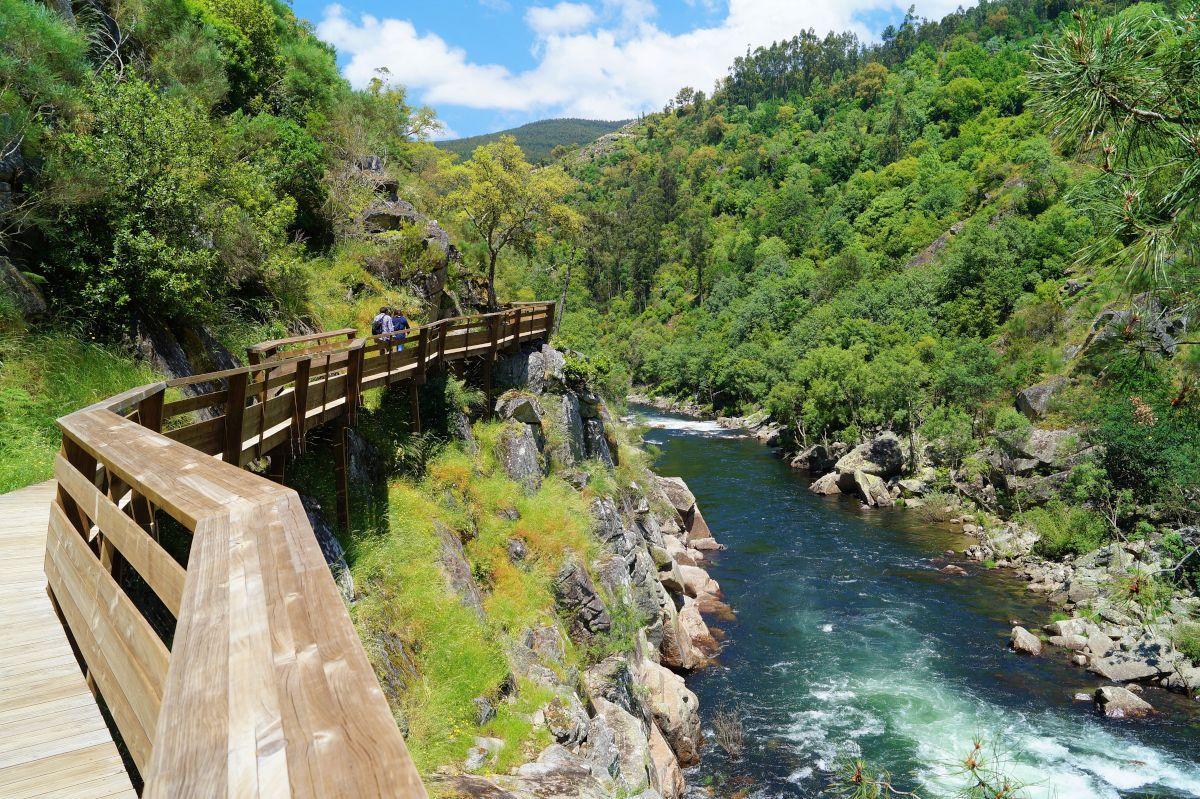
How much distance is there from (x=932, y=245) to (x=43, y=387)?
91.1 meters

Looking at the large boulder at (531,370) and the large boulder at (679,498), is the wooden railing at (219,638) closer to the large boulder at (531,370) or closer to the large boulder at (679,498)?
the large boulder at (531,370)

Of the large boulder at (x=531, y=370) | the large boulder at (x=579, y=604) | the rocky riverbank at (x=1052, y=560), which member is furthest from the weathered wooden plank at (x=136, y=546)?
the rocky riverbank at (x=1052, y=560)

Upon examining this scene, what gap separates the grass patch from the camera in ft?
29.1

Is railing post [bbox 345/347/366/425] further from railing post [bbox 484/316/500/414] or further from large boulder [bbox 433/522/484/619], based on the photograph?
railing post [bbox 484/316/500/414]

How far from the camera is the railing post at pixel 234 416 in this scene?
304 inches

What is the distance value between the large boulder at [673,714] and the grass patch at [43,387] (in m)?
13.5

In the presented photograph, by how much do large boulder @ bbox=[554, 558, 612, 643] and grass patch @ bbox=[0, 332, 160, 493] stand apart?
9814 millimetres

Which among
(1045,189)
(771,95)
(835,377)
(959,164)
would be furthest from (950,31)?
(835,377)

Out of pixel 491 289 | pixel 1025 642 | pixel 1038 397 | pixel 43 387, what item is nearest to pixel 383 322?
pixel 43 387

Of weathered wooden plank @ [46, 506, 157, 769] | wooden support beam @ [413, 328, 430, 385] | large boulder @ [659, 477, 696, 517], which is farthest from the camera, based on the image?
large boulder @ [659, 477, 696, 517]

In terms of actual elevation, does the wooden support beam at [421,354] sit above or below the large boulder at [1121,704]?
above

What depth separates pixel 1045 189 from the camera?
6831 centimetres

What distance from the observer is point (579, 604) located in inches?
636

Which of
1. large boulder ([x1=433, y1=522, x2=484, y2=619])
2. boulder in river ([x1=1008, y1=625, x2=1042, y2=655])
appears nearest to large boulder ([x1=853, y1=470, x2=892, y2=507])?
boulder in river ([x1=1008, y1=625, x2=1042, y2=655])
